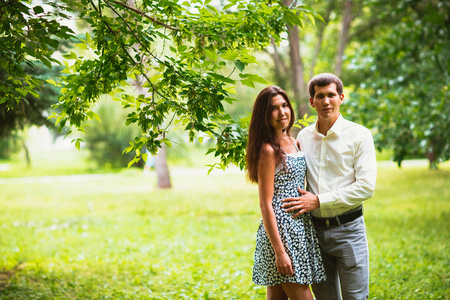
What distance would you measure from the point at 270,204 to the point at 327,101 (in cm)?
87

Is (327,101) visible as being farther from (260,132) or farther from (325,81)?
(260,132)

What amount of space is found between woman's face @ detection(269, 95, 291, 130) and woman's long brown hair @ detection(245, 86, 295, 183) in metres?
0.02

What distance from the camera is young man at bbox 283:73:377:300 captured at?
316cm

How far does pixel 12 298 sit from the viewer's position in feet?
17.6

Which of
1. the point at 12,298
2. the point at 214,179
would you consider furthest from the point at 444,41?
the point at 214,179

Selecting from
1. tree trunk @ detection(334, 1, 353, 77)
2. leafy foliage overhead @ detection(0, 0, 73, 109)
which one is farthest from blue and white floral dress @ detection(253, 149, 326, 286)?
tree trunk @ detection(334, 1, 353, 77)

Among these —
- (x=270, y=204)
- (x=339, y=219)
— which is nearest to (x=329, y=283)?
(x=339, y=219)

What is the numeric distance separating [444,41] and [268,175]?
766 centimetres

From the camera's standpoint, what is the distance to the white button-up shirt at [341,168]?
10.3 ft

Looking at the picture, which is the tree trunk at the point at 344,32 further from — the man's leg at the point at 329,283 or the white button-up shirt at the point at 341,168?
the man's leg at the point at 329,283

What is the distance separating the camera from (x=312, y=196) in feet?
10.4

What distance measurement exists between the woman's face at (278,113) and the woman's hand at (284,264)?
0.90 metres

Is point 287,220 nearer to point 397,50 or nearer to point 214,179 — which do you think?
point 397,50

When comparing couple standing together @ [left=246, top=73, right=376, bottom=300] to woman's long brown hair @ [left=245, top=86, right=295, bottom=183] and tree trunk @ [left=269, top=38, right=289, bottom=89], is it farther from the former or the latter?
tree trunk @ [left=269, top=38, right=289, bottom=89]
